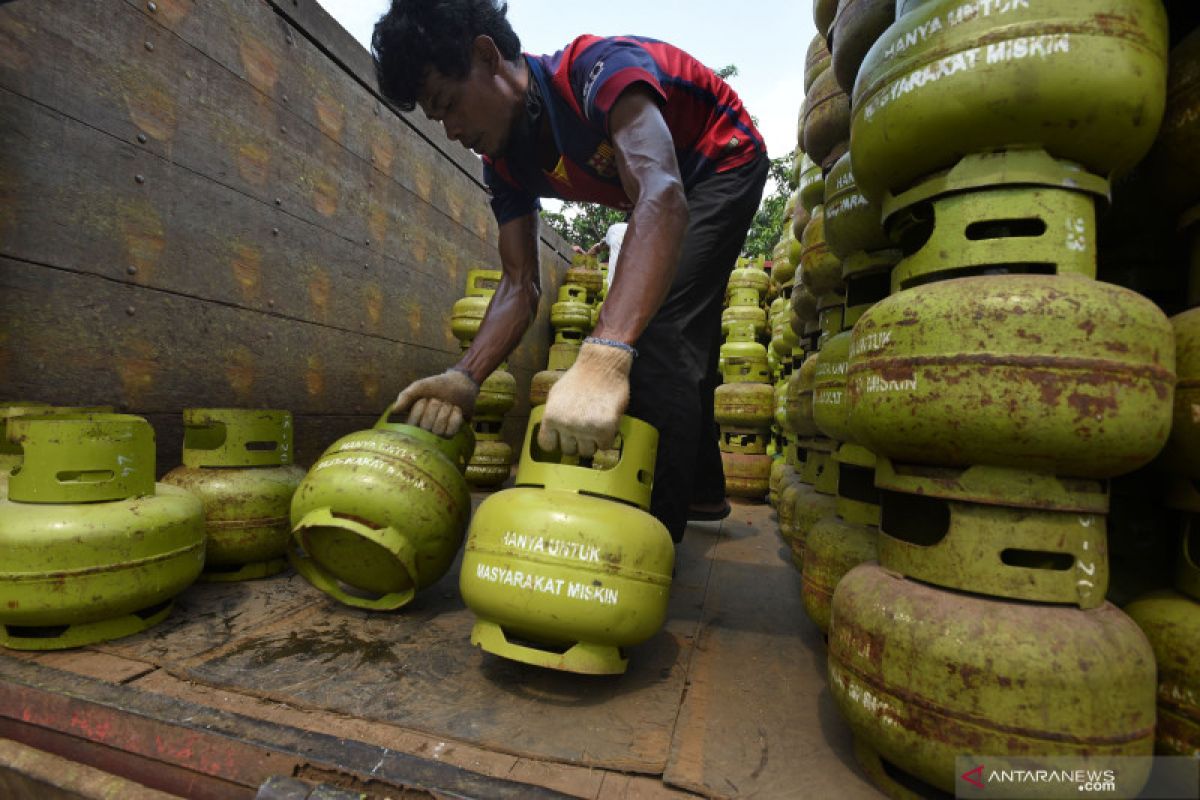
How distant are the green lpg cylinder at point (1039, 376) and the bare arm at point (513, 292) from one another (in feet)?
6.06

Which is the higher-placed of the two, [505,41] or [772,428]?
[505,41]

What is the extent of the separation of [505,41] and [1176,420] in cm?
209

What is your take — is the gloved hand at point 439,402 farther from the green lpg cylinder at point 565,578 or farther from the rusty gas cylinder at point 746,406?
the rusty gas cylinder at point 746,406

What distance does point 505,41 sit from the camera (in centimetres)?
196

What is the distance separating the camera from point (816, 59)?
8.23 ft

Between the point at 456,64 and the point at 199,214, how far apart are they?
5.56ft

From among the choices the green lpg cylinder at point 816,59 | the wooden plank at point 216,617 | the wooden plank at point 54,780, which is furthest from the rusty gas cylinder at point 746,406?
the wooden plank at point 54,780

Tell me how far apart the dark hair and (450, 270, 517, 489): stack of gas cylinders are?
2.53 meters

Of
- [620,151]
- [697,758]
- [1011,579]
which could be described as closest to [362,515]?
[697,758]

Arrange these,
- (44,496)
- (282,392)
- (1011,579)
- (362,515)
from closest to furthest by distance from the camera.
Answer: (1011,579), (44,496), (362,515), (282,392)

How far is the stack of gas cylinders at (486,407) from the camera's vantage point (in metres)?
4.44

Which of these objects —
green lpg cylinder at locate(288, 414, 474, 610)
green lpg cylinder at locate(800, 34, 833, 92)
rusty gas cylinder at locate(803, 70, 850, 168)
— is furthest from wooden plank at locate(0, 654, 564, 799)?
green lpg cylinder at locate(800, 34, 833, 92)

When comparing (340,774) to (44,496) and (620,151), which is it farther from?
(620,151)

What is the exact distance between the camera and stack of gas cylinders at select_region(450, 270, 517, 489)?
14.6 feet
